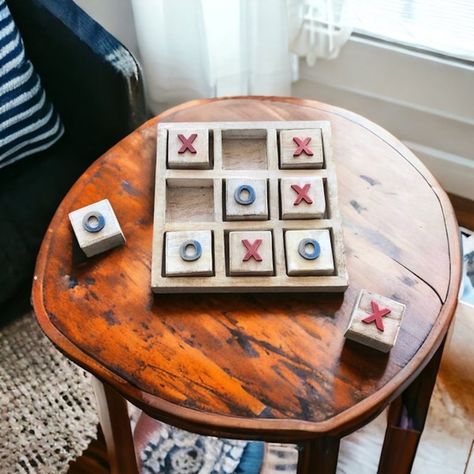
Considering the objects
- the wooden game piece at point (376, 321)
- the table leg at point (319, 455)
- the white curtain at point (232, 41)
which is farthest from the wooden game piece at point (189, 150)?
the white curtain at point (232, 41)

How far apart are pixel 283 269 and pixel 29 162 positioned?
63cm

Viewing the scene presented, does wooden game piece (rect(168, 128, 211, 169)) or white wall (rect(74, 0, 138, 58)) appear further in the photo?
white wall (rect(74, 0, 138, 58))

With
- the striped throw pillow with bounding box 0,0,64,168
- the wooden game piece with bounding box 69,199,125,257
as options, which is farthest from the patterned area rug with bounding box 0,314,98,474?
the wooden game piece with bounding box 69,199,125,257

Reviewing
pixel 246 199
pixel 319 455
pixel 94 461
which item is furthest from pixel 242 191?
pixel 94 461

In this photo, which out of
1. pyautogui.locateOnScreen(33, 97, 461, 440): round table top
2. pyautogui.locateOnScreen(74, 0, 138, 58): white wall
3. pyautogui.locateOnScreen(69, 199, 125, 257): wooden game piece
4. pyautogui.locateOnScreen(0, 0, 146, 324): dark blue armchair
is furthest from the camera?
pyautogui.locateOnScreen(74, 0, 138, 58): white wall

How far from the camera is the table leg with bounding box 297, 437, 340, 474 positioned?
2.84 ft

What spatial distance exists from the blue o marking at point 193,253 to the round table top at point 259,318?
52 millimetres

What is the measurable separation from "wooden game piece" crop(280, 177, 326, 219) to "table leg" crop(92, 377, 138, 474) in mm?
341

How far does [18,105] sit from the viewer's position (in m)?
1.28

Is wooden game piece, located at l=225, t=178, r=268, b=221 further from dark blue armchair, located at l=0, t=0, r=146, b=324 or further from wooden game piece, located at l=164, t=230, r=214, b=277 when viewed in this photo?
dark blue armchair, located at l=0, t=0, r=146, b=324

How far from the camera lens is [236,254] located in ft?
3.12

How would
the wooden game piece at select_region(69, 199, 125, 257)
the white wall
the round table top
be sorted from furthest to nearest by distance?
1. the white wall
2. the wooden game piece at select_region(69, 199, 125, 257)
3. the round table top

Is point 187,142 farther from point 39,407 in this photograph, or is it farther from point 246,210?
point 39,407

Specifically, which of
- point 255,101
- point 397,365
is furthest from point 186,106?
point 397,365
